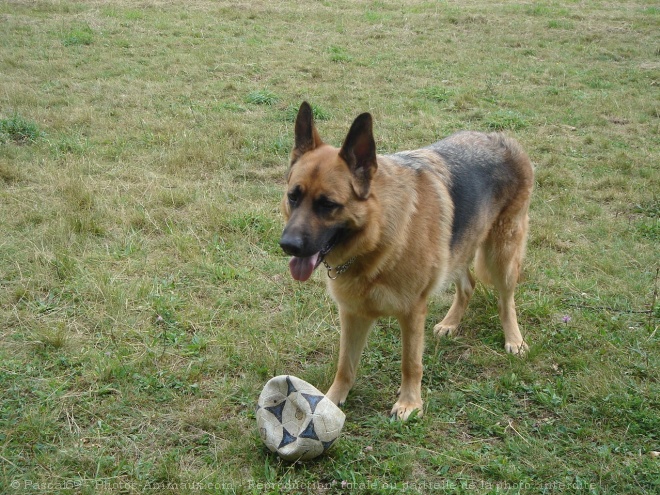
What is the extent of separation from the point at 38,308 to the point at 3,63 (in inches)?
295

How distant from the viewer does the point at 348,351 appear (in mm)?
3994

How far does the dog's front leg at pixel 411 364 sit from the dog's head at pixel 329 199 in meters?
0.67

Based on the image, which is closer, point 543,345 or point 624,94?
point 543,345

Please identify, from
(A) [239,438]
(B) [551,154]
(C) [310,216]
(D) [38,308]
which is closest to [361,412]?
(A) [239,438]

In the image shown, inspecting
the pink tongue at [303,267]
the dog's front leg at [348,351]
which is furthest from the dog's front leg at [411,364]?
the pink tongue at [303,267]

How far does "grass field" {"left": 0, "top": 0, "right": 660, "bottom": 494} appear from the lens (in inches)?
132

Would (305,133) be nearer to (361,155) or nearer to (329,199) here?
(361,155)

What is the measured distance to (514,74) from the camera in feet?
36.7

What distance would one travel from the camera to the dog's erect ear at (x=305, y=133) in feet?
12.0

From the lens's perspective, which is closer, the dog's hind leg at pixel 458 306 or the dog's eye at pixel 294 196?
the dog's eye at pixel 294 196

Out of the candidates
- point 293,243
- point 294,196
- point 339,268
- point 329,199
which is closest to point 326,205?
point 329,199

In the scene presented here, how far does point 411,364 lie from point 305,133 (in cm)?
157

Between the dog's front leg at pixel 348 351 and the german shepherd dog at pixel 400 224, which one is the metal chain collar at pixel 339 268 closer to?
the german shepherd dog at pixel 400 224

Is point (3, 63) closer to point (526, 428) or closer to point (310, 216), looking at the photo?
point (310, 216)
